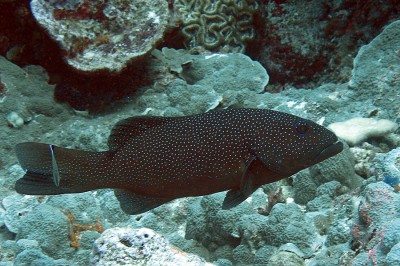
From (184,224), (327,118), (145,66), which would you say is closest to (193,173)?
(184,224)

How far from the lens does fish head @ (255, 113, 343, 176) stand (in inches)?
123

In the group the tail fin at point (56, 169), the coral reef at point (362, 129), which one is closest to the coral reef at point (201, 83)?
the coral reef at point (362, 129)

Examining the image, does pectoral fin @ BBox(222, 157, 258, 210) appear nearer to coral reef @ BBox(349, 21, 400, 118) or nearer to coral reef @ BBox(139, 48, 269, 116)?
coral reef @ BBox(139, 48, 269, 116)

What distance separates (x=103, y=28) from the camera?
5984 mm

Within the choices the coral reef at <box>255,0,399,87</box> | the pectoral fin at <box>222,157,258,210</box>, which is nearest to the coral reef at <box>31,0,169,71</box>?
the coral reef at <box>255,0,399,87</box>

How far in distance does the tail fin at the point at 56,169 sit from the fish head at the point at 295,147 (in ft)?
3.99

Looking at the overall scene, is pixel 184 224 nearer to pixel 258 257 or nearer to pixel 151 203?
pixel 258 257

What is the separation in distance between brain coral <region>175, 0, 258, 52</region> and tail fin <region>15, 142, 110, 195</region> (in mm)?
4937

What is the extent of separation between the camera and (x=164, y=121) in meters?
3.22

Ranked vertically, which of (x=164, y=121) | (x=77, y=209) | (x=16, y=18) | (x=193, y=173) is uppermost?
(x=164, y=121)

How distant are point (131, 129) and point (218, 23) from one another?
210 inches

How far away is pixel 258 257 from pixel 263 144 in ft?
3.77

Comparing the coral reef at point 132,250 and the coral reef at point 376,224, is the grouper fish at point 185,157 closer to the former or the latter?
the coral reef at point 376,224

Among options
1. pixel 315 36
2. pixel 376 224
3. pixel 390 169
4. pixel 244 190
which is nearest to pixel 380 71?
pixel 315 36
